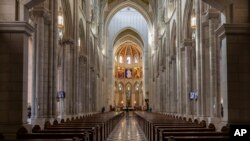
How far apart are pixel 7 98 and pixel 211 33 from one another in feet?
37.8

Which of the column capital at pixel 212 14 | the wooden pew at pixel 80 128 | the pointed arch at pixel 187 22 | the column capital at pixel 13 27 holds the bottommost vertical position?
the wooden pew at pixel 80 128

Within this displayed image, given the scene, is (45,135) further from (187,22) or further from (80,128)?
(187,22)

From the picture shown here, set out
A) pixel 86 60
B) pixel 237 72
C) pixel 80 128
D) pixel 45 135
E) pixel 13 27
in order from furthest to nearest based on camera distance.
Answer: pixel 86 60
pixel 80 128
pixel 237 72
pixel 13 27
pixel 45 135

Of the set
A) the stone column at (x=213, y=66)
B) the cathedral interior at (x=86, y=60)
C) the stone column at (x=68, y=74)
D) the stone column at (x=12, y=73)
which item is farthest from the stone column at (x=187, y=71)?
the stone column at (x=12, y=73)

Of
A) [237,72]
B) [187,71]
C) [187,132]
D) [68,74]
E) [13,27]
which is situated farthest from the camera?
[68,74]

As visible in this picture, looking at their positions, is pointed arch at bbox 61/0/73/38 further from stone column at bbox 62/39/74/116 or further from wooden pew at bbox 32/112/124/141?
wooden pew at bbox 32/112/124/141

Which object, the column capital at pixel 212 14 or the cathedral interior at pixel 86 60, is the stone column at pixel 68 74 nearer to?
the cathedral interior at pixel 86 60

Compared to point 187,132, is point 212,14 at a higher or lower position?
higher

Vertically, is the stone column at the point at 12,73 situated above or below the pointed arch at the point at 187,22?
below

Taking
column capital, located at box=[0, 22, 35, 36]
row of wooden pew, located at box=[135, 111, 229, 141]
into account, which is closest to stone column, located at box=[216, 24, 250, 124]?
row of wooden pew, located at box=[135, 111, 229, 141]

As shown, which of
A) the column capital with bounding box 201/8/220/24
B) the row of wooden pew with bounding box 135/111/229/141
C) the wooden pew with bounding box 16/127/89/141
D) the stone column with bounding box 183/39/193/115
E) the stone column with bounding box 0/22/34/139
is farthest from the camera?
the stone column with bounding box 183/39/193/115

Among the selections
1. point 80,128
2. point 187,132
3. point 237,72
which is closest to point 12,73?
point 80,128

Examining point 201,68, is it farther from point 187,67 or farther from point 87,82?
point 87,82

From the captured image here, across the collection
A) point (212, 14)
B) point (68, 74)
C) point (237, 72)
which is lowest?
point (237, 72)
